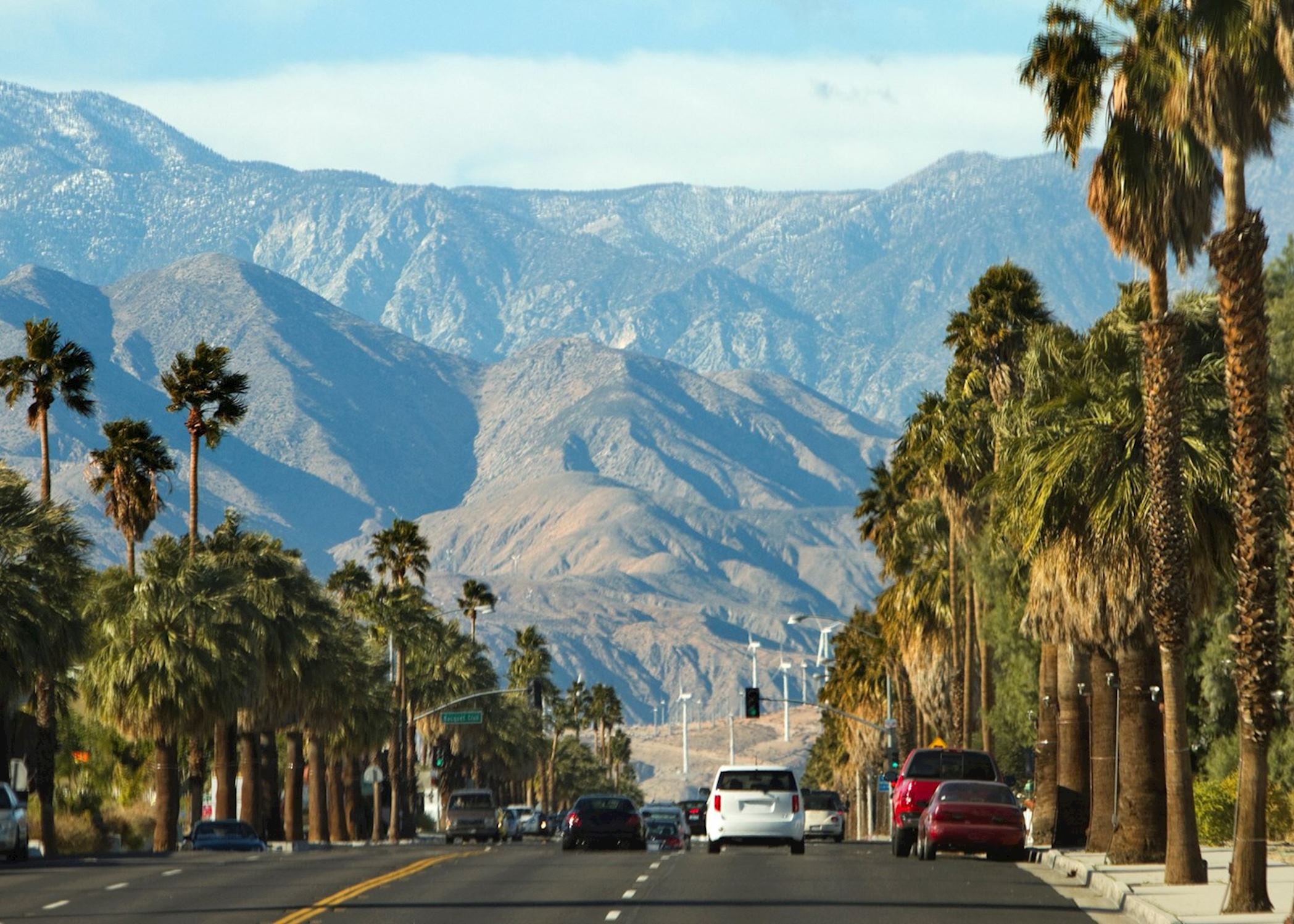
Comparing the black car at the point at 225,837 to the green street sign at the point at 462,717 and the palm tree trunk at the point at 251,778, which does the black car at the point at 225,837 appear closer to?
the palm tree trunk at the point at 251,778

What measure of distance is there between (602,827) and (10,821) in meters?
14.0

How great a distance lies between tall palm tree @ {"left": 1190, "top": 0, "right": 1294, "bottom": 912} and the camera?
977 inches

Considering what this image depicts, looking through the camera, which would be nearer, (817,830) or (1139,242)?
(1139,242)

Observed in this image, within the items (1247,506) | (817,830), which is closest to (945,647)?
(817,830)

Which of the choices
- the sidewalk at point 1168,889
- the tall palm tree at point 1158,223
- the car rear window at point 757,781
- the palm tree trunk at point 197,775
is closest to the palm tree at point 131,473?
the palm tree trunk at point 197,775

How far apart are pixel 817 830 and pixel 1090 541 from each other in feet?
101

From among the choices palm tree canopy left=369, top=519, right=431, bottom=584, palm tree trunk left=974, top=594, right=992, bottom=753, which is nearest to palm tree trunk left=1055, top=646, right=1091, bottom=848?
palm tree trunk left=974, top=594, right=992, bottom=753

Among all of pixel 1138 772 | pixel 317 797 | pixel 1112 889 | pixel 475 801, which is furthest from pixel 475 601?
pixel 1112 889

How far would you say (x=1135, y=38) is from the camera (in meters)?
28.7

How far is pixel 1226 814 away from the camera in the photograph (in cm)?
4544

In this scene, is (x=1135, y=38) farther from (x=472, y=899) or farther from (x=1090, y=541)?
(x=472, y=899)

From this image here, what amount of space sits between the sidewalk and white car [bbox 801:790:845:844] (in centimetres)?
2402

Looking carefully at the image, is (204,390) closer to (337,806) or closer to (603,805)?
(603,805)

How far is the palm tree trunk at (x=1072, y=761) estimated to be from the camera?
1821 inches
